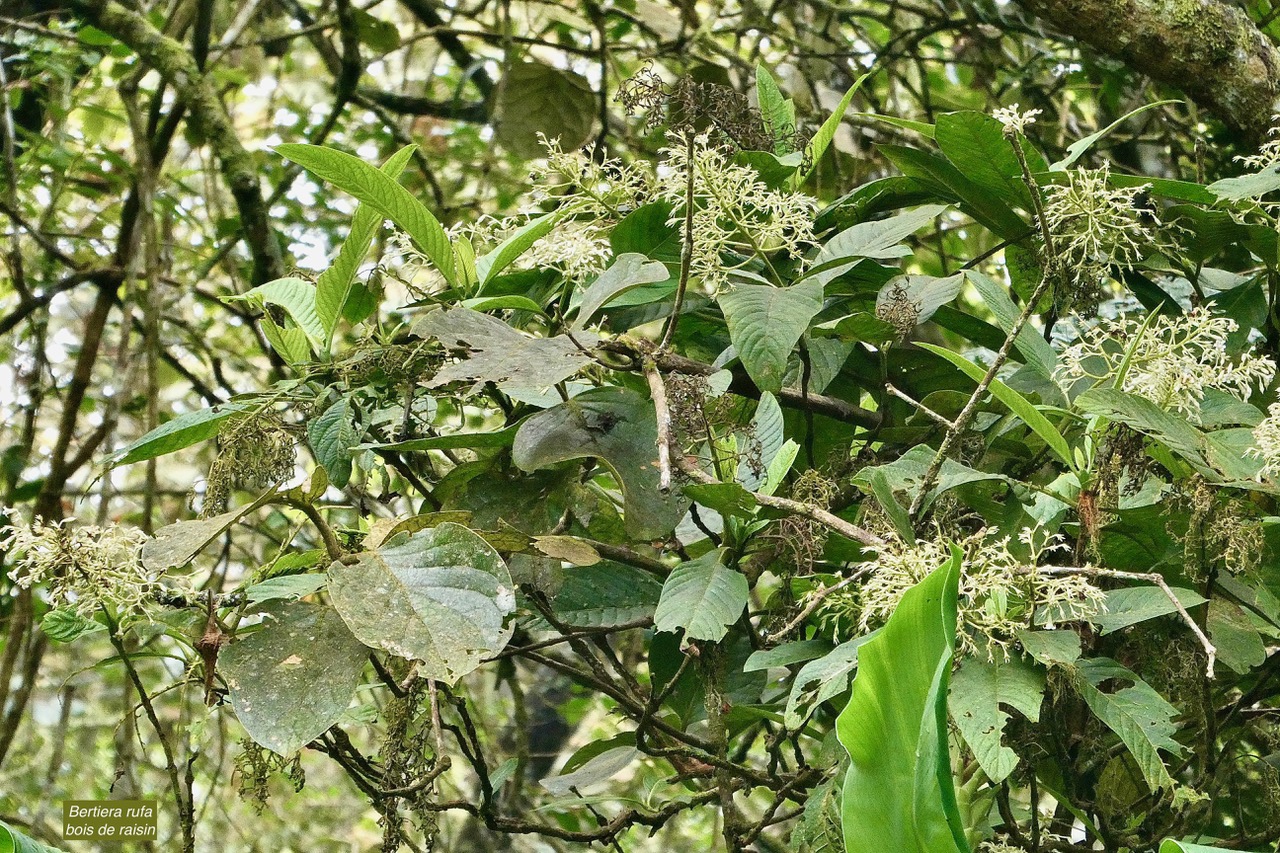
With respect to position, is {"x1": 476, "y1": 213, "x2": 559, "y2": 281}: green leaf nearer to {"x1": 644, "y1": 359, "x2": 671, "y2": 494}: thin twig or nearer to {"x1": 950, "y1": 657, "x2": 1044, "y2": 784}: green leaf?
{"x1": 644, "y1": 359, "x2": 671, "y2": 494}: thin twig

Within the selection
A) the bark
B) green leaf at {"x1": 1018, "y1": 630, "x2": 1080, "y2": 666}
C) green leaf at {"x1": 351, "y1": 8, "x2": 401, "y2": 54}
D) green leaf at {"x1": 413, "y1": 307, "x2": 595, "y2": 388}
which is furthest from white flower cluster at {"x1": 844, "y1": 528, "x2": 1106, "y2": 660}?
green leaf at {"x1": 351, "y1": 8, "x2": 401, "y2": 54}

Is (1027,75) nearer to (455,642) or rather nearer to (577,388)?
(577,388)

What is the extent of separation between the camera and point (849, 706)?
529 millimetres

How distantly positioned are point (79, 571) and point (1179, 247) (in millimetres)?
787

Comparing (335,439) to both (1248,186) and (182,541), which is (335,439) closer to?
(182,541)

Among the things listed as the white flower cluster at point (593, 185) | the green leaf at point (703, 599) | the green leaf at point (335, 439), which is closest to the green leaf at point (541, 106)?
the white flower cluster at point (593, 185)

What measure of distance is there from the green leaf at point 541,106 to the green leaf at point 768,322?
1.21 m

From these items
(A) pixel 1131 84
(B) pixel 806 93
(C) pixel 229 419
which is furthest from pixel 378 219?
(B) pixel 806 93

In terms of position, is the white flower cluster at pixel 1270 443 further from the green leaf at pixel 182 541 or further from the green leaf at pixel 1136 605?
the green leaf at pixel 182 541

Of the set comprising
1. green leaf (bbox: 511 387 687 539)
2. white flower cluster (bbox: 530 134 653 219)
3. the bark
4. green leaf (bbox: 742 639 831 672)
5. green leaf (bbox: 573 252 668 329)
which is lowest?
green leaf (bbox: 742 639 831 672)

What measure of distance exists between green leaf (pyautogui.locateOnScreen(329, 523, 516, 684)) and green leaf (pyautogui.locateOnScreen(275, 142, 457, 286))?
244mm

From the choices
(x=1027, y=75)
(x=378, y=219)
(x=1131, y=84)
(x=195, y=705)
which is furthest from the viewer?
(x=195, y=705)

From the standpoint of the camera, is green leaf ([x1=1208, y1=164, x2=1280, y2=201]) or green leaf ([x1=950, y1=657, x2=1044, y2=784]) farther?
green leaf ([x1=1208, y1=164, x2=1280, y2=201])

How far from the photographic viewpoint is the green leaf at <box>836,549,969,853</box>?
486 millimetres
